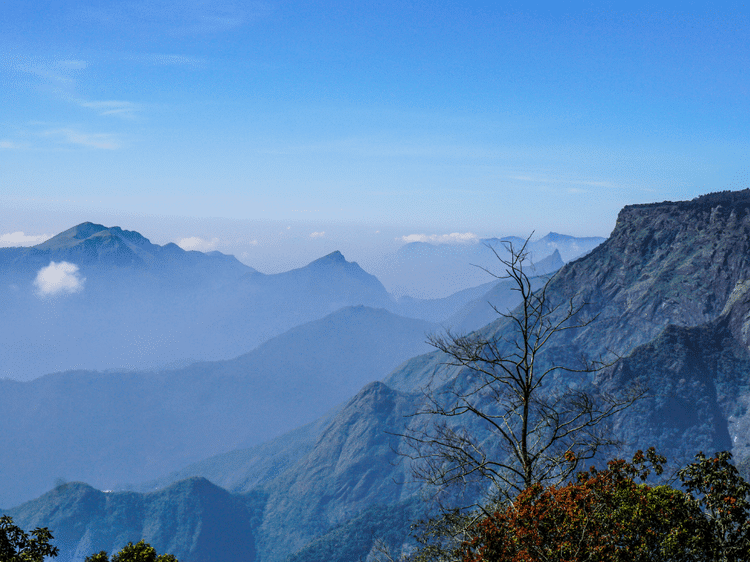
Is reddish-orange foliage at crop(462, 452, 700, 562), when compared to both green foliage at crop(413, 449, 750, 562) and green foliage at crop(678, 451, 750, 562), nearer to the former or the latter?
green foliage at crop(413, 449, 750, 562)

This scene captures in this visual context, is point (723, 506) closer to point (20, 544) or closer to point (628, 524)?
point (628, 524)

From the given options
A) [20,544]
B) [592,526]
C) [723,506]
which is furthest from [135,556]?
[723,506]

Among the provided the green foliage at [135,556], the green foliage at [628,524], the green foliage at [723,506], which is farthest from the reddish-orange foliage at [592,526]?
the green foliage at [135,556]

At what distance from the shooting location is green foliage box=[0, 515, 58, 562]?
18609mm

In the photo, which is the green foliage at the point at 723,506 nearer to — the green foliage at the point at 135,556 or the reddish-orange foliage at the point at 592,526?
the reddish-orange foliage at the point at 592,526

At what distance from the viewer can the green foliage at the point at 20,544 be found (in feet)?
61.1

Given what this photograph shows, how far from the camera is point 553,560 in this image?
494 inches

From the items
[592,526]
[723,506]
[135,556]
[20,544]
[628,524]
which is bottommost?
[135,556]

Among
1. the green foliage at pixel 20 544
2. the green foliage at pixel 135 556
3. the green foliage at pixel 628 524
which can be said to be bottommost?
the green foliage at pixel 135 556

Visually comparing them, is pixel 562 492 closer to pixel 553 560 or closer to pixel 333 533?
pixel 553 560

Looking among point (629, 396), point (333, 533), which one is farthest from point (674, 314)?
point (629, 396)

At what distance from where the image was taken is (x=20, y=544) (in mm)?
19047

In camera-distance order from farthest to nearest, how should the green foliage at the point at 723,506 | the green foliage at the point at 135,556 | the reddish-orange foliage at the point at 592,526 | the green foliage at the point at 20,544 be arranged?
the green foliage at the point at 135,556 → the green foliage at the point at 20,544 → the green foliage at the point at 723,506 → the reddish-orange foliage at the point at 592,526

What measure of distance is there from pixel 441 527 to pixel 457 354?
5.63 metres
